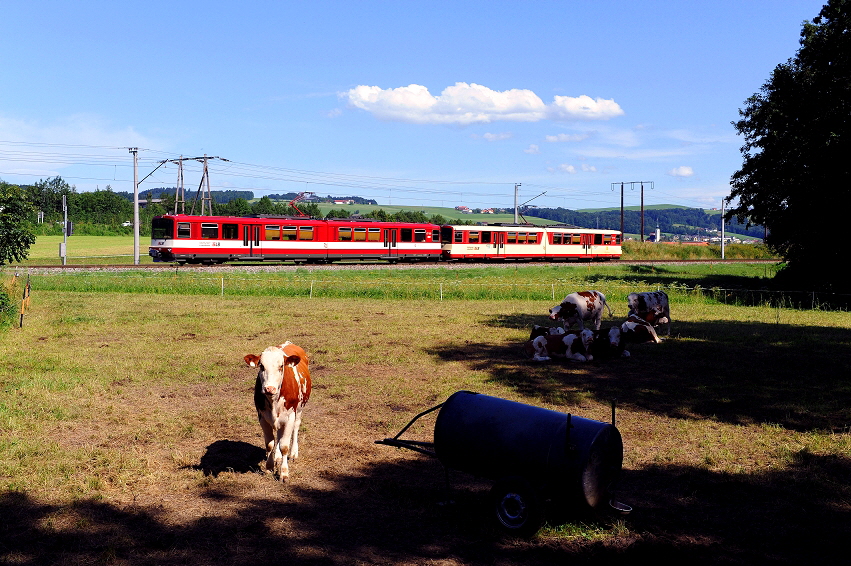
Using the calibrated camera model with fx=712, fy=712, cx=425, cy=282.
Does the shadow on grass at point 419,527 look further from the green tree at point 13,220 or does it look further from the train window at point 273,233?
the train window at point 273,233

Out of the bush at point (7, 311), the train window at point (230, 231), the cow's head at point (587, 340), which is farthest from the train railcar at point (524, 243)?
the cow's head at point (587, 340)

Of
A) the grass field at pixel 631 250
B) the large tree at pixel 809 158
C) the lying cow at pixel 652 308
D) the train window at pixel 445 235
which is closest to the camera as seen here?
the lying cow at pixel 652 308

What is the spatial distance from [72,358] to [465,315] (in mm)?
12562

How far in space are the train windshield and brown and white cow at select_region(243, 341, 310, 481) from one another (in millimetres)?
36556

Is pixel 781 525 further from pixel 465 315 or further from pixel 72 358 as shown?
pixel 465 315

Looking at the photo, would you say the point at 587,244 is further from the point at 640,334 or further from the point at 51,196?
the point at 51,196

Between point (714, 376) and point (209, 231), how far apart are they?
35125 mm

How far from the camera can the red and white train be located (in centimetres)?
4341

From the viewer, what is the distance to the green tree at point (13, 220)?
70.5ft

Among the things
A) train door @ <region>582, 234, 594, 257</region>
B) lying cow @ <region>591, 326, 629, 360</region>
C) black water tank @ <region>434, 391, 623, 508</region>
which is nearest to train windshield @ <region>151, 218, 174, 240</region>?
lying cow @ <region>591, 326, 629, 360</region>

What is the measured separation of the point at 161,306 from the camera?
26.4 m

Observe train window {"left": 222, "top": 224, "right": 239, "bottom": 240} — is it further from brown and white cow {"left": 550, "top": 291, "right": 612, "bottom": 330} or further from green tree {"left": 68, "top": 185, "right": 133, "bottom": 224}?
green tree {"left": 68, "top": 185, "right": 133, "bottom": 224}

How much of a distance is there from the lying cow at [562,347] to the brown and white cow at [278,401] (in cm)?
834

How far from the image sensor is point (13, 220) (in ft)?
71.4
